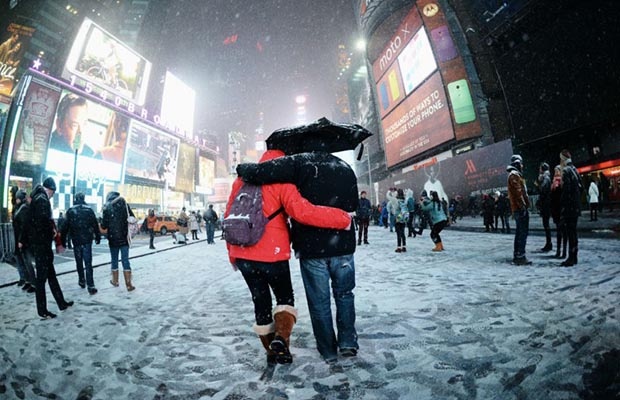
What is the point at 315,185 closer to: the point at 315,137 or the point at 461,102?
the point at 315,137

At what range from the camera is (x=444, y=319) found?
3.00 meters

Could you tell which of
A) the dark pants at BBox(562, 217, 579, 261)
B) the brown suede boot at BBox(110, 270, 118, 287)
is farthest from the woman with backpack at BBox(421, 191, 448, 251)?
the brown suede boot at BBox(110, 270, 118, 287)

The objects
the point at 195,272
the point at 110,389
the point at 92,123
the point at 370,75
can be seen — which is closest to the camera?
the point at 110,389

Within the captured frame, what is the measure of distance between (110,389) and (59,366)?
2.66 ft

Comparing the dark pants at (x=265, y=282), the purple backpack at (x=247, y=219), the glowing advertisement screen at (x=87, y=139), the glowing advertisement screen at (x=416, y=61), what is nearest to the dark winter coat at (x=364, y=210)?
the dark pants at (x=265, y=282)

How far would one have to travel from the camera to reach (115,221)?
5582 mm

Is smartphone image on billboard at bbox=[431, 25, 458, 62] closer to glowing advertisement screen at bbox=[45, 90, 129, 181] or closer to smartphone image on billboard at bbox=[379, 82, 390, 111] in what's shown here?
smartphone image on billboard at bbox=[379, 82, 390, 111]

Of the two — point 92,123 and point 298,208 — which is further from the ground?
point 92,123

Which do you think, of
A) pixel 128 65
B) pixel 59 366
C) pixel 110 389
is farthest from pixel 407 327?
pixel 128 65

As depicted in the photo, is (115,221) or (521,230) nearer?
(521,230)

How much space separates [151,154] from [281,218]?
160ft

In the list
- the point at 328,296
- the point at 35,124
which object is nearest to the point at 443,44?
the point at 328,296

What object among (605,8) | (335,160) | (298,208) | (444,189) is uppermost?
(605,8)

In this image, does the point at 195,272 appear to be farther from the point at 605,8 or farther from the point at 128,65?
the point at 128,65
